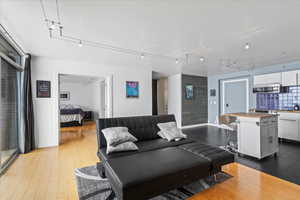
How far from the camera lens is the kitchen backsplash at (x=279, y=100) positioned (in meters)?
4.50

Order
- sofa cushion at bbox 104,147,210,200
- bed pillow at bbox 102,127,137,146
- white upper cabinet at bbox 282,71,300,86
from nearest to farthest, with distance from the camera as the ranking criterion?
1. sofa cushion at bbox 104,147,210,200
2. bed pillow at bbox 102,127,137,146
3. white upper cabinet at bbox 282,71,300,86

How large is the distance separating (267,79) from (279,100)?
82 cm

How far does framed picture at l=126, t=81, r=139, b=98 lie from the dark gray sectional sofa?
7.61ft

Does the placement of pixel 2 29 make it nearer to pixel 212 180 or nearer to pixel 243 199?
pixel 212 180

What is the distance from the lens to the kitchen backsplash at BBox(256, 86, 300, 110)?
4.50 meters

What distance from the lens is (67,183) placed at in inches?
87.7

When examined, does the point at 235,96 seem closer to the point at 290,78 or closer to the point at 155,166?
the point at 290,78

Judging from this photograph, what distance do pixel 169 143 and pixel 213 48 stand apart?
2.53 m

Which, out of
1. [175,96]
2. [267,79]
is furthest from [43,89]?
[267,79]

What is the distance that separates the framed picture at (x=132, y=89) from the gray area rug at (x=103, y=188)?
2.99 meters

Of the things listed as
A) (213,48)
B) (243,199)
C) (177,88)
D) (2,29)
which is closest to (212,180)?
(243,199)

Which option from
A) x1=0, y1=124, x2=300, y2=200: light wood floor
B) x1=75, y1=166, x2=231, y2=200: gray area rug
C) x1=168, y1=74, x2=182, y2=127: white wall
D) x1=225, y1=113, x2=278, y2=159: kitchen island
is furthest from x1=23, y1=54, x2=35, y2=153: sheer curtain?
x1=168, y1=74, x2=182, y2=127: white wall

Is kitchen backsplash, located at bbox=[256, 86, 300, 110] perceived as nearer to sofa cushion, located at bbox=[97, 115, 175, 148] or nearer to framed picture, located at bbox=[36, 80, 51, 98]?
sofa cushion, located at bbox=[97, 115, 175, 148]

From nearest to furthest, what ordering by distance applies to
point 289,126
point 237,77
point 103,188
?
point 103,188
point 289,126
point 237,77
